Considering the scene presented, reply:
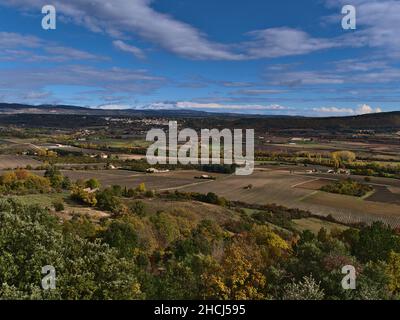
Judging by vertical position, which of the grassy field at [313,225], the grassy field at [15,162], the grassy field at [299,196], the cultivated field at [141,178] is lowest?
the grassy field at [313,225]

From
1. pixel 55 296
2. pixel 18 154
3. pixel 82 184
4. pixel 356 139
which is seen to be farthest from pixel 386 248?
pixel 356 139

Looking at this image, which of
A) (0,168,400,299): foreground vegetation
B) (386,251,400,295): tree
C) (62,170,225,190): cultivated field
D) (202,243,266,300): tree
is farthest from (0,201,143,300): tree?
(62,170,225,190): cultivated field

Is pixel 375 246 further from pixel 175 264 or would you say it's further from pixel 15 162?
pixel 15 162

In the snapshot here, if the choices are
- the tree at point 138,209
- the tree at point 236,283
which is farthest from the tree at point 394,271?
the tree at point 138,209

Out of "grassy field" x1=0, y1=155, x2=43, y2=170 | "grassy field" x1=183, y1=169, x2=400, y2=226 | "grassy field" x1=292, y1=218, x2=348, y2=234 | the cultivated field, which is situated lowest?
"grassy field" x1=292, y1=218, x2=348, y2=234

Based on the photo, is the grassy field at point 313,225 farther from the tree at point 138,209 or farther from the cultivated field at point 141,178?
the cultivated field at point 141,178

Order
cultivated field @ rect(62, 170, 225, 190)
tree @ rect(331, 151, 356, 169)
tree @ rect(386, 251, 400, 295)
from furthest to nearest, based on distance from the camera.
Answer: tree @ rect(331, 151, 356, 169), cultivated field @ rect(62, 170, 225, 190), tree @ rect(386, 251, 400, 295)

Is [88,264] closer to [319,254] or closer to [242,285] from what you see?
[242,285]

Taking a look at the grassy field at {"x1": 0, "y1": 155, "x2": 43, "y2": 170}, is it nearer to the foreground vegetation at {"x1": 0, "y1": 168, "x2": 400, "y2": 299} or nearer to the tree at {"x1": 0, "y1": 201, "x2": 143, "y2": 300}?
the foreground vegetation at {"x1": 0, "y1": 168, "x2": 400, "y2": 299}

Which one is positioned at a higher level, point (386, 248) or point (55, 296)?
point (55, 296)

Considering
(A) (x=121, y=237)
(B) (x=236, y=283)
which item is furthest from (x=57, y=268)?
(A) (x=121, y=237)

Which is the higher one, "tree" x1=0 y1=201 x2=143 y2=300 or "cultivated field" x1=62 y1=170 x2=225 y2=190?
"tree" x1=0 y1=201 x2=143 y2=300
